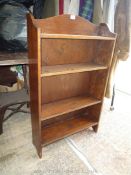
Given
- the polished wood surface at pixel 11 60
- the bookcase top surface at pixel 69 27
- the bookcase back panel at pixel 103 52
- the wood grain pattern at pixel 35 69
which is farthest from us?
the bookcase back panel at pixel 103 52

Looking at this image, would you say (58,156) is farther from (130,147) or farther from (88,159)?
(130,147)

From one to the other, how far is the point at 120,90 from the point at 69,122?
1.60 meters

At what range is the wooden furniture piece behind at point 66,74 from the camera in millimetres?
1179

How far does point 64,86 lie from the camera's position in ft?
5.10

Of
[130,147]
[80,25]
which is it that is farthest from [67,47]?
[130,147]

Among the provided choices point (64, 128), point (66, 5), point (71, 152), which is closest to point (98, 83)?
point (64, 128)

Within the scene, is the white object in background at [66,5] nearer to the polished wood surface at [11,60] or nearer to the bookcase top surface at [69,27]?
the bookcase top surface at [69,27]

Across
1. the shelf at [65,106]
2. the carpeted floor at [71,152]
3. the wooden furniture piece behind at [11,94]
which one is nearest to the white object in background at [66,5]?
the wooden furniture piece behind at [11,94]

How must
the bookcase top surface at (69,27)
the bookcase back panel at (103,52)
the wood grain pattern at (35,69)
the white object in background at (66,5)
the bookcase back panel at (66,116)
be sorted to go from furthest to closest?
the bookcase back panel at (66,116)
the white object in background at (66,5)
the bookcase back panel at (103,52)
the bookcase top surface at (69,27)
the wood grain pattern at (35,69)

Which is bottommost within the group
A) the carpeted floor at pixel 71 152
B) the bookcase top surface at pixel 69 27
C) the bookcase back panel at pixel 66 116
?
the carpeted floor at pixel 71 152

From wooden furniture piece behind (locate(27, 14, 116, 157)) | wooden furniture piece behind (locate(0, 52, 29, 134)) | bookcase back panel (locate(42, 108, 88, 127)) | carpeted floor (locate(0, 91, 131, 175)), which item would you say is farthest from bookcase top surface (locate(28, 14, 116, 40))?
carpeted floor (locate(0, 91, 131, 175))

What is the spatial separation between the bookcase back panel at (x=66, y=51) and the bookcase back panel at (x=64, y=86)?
0.50ft

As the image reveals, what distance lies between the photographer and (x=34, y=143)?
1.50m

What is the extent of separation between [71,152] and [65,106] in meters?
0.44
